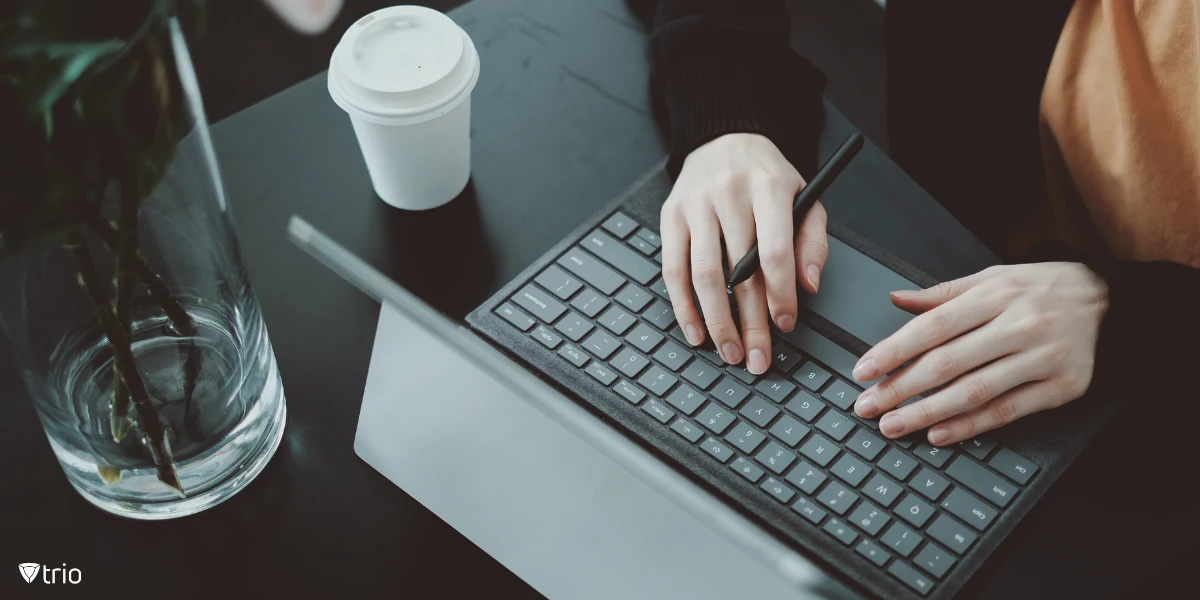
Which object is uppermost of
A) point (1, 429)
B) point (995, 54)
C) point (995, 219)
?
point (995, 54)

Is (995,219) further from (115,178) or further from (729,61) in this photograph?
(115,178)

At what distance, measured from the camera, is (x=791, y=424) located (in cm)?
60

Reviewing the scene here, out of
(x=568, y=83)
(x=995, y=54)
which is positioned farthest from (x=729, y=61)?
(x=995, y=54)

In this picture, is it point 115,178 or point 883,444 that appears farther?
point 883,444

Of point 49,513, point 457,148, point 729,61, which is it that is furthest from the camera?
point 729,61

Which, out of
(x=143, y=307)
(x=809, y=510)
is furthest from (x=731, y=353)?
(x=143, y=307)

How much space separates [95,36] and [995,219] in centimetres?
78

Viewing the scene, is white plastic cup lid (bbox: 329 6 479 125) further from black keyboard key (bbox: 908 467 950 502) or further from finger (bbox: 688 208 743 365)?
black keyboard key (bbox: 908 467 950 502)

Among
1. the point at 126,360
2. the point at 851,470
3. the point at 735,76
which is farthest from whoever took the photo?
the point at 735,76

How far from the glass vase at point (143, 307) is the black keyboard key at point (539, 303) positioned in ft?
0.56

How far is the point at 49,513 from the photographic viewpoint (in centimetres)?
58

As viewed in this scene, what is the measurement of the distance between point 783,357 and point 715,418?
71 millimetres

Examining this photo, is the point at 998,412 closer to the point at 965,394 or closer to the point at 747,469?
the point at 965,394

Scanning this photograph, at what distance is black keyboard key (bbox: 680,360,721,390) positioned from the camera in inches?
24.5
